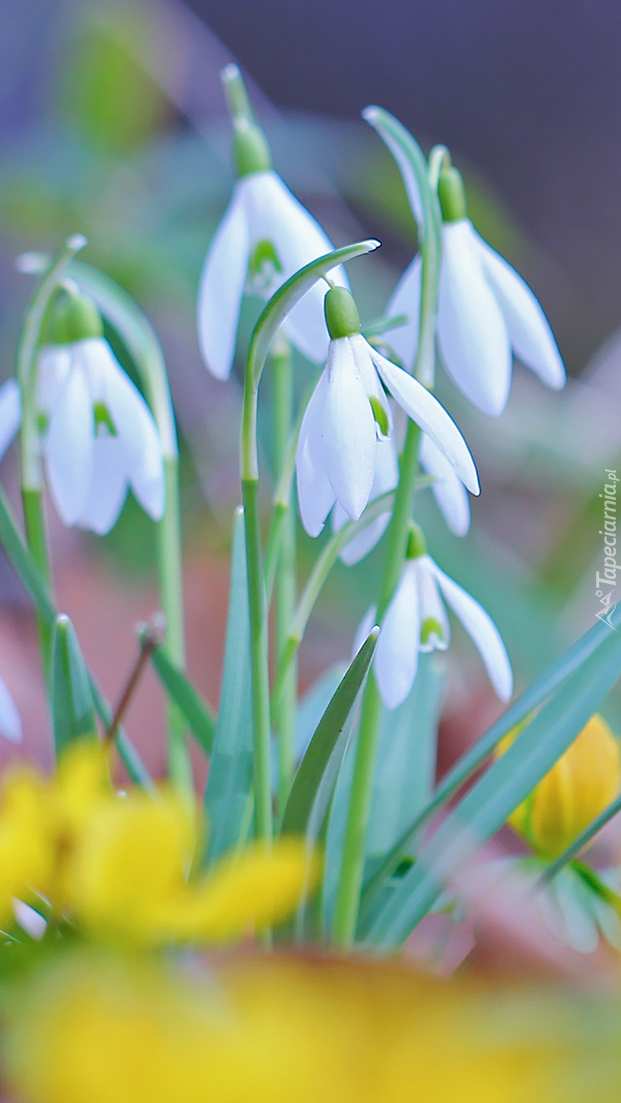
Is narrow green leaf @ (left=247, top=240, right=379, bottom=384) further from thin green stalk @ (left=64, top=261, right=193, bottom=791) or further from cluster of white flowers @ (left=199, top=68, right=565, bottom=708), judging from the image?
thin green stalk @ (left=64, top=261, right=193, bottom=791)

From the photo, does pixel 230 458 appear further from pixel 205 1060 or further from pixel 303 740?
pixel 205 1060

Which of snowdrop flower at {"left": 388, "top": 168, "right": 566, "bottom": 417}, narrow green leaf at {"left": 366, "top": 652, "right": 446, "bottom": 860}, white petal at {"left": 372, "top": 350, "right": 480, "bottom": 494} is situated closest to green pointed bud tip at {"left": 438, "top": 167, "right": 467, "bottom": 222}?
snowdrop flower at {"left": 388, "top": 168, "right": 566, "bottom": 417}

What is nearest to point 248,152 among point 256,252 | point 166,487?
point 256,252

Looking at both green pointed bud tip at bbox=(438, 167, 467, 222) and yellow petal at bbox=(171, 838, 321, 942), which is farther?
green pointed bud tip at bbox=(438, 167, 467, 222)

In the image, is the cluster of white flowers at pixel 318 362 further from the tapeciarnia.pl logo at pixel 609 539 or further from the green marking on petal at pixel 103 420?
the tapeciarnia.pl logo at pixel 609 539

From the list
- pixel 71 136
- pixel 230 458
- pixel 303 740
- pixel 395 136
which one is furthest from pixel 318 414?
pixel 71 136

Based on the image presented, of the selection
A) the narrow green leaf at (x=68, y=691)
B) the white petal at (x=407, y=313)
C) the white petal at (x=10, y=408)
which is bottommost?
the narrow green leaf at (x=68, y=691)

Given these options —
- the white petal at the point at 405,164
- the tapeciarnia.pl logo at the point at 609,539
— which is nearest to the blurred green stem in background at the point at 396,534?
the white petal at the point at 405,164

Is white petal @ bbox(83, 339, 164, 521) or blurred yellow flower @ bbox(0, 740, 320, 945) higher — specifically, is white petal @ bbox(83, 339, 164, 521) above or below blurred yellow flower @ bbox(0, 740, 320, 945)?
above
